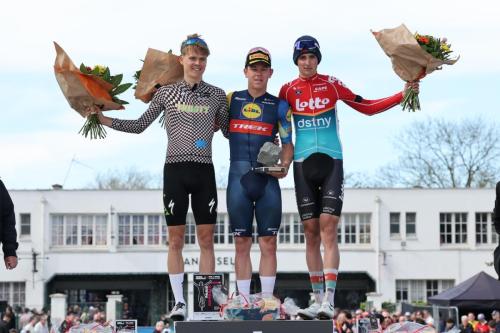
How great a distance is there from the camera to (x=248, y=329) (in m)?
9.21

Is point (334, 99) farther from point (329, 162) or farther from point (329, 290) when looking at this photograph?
point (329, 290)

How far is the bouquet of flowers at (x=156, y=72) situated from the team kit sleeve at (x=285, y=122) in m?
1.14

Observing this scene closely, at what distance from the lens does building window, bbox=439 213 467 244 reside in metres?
54.7

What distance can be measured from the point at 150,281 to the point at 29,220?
6.84 metres

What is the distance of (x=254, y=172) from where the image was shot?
10.5 meters

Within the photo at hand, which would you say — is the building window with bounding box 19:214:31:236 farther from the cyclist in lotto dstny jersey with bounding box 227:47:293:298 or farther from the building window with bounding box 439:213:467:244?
the cyclist in lotto dstny jersey with bounding box 227:47:293:298

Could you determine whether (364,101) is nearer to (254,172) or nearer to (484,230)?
(254,172)

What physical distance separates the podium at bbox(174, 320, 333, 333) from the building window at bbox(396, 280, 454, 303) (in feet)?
147

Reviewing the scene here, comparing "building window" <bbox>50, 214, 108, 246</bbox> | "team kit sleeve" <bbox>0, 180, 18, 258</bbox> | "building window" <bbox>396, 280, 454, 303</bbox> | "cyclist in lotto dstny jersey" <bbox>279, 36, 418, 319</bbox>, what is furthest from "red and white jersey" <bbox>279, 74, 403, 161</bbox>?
"building window" <bbox>50, 214, 108, 246</bbox>

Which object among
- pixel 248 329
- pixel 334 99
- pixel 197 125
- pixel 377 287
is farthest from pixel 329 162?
pixel 377 287

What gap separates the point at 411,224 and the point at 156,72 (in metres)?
44.8

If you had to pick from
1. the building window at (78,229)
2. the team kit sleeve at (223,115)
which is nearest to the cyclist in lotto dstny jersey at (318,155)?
the team kit sleeve at (223,115)

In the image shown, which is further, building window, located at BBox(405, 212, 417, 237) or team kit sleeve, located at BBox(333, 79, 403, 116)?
building window, located at BBox(405, 212, 417, 237)

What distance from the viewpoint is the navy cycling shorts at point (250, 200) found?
10.5 m
